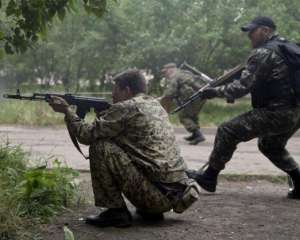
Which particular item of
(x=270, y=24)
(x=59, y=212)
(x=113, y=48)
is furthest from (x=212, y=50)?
(x=59, y=212)

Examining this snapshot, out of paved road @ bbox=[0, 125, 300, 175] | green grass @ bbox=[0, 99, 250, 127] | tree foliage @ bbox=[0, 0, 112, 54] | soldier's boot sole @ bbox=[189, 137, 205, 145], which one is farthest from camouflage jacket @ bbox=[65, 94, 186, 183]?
green grass @ bbox=[0, 99, 250, 127]

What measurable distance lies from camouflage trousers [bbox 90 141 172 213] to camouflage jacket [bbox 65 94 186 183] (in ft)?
0.21

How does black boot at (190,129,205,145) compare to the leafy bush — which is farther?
black boot at (190,129,205,145)

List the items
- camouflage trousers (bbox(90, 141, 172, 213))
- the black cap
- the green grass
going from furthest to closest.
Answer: the green grass
the black cap
camouflage trousers (bbox(90, 141, 172, 213))

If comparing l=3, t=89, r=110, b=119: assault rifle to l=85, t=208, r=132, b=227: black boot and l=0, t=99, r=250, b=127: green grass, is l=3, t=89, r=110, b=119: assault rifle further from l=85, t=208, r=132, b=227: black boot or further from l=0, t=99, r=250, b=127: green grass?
l=0, t=99, r=250, b=127: green grass

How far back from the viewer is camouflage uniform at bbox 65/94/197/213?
4766mm

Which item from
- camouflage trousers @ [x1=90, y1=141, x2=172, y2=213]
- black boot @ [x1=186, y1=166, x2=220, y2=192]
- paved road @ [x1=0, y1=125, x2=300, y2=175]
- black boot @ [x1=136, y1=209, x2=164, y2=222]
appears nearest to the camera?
camouflage trousers @ [x1=90, y1=141, x2=172, y2=213]

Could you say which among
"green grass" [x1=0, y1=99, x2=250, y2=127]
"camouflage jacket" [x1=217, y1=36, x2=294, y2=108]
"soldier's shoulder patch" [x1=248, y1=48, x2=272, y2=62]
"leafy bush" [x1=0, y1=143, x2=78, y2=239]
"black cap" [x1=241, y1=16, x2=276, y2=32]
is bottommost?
"green grass" [x1=0, y1=99, x2=250, y2=127]

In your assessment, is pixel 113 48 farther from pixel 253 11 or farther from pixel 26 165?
pixel 26 165

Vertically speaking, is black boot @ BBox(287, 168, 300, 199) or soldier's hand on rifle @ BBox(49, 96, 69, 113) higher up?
soldier's hand on rifle @ BBox(49, 96, 69, 113)

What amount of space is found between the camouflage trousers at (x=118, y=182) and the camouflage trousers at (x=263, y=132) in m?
1.66

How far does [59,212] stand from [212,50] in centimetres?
1325

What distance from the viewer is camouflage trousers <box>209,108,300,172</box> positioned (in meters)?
6.23

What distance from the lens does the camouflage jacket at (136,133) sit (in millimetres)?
4777
